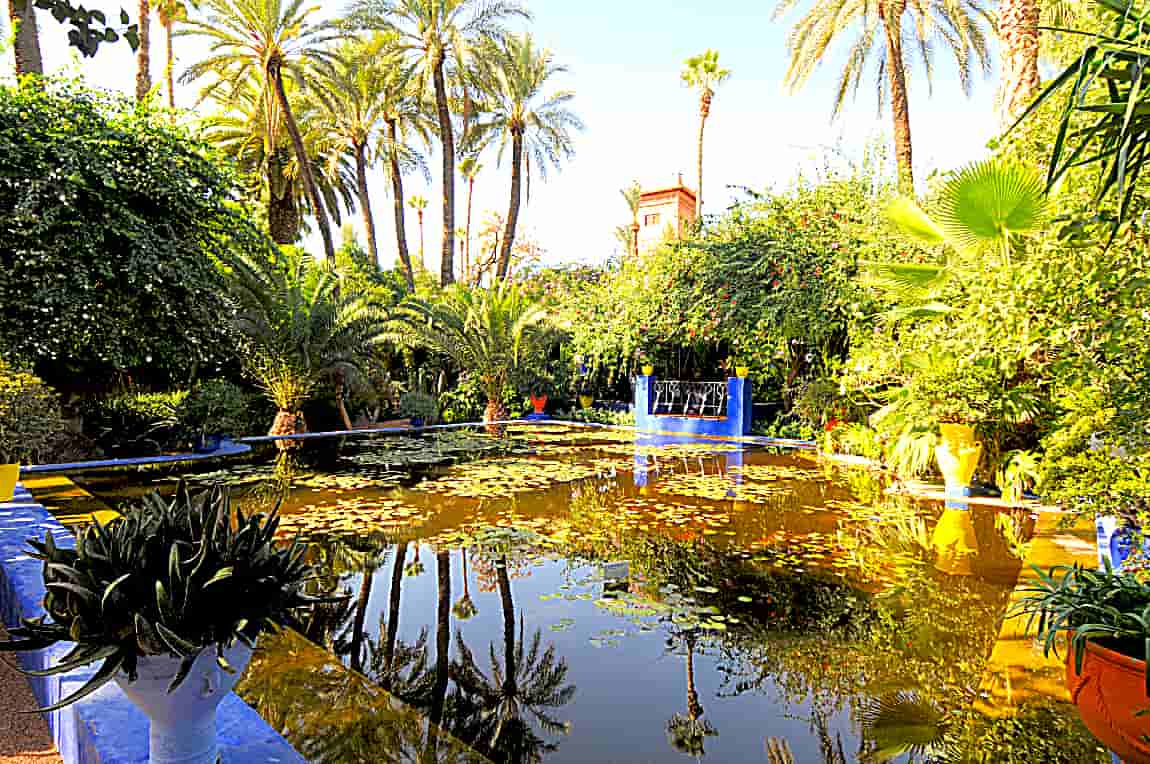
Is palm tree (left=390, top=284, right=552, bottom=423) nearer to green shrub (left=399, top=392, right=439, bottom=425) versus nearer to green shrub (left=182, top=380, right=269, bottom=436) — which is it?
green shrub (left=399, top=392, right=439, bottom=425)

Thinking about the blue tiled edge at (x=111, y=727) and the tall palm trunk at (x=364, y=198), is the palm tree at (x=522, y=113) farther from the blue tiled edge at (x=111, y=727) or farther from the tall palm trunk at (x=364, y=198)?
the blue tiled edge at (x=111, y=727)

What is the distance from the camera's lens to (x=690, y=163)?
119 feet

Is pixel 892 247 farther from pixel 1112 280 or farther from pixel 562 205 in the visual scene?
pixel 562 205

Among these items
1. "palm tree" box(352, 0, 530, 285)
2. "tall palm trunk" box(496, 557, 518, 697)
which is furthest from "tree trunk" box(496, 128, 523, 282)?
"tall palm trunk" box(496, 557, 518, 697)

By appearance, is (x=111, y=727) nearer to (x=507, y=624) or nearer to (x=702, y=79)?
(x=507, y=624)

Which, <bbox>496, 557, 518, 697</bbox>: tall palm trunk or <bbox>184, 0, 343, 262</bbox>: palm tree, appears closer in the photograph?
<bbox>496, 557, 518, 697</bbox>: tall palm trunk

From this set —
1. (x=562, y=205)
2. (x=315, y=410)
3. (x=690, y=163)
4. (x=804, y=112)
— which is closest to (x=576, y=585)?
(x=315, y=410)

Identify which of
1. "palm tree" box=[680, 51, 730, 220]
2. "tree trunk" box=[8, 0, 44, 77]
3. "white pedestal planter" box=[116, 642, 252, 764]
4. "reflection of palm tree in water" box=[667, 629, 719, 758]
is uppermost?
"palm tree" box=[680, 51, 730, 220]

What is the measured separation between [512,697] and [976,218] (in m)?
5.84

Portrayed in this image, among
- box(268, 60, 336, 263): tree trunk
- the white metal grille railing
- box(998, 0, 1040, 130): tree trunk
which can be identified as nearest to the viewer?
box(998, 0, 1040, 130): tree trunk

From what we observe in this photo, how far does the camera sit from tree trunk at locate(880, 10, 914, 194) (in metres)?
16.0

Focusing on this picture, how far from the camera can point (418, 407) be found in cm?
1766

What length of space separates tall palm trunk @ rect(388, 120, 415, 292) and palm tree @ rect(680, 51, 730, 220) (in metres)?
15.2

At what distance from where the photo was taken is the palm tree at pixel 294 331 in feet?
46.9
